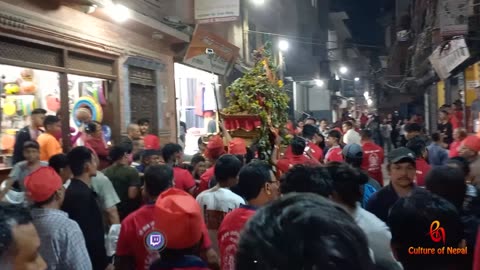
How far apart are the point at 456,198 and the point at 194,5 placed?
11645 mm

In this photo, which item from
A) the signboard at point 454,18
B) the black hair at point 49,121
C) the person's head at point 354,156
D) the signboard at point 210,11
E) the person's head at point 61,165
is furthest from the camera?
the signboard at point 210,11

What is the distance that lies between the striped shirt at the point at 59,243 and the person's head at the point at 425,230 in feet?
7.02

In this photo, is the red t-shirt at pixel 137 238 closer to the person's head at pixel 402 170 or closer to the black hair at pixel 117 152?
the person's head at pixel 402 170

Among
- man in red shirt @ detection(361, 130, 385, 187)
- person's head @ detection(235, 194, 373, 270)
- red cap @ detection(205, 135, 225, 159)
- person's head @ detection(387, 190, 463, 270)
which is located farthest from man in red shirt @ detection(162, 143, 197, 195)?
person's head @ detection(235, 194, 373, 270)

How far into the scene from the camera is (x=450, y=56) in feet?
47.6

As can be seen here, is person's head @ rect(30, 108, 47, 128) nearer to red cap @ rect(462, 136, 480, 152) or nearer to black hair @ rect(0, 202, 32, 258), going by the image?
black hair @ rect(0, 202, 32, 258)

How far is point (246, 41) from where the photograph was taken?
21.3 meters

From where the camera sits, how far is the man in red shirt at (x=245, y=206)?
3.60 m

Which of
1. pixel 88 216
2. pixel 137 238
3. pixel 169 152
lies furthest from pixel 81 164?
pixel 169 152

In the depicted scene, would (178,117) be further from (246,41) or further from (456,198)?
(456,198)

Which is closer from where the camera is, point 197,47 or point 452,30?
point 452,30

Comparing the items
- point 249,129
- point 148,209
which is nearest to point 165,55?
point 249,129

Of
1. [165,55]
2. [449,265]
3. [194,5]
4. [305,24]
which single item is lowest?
[449,265]

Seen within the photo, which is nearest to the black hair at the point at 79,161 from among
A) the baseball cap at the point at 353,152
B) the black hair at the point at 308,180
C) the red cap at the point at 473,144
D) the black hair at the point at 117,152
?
the black hair at the point at 117,152
